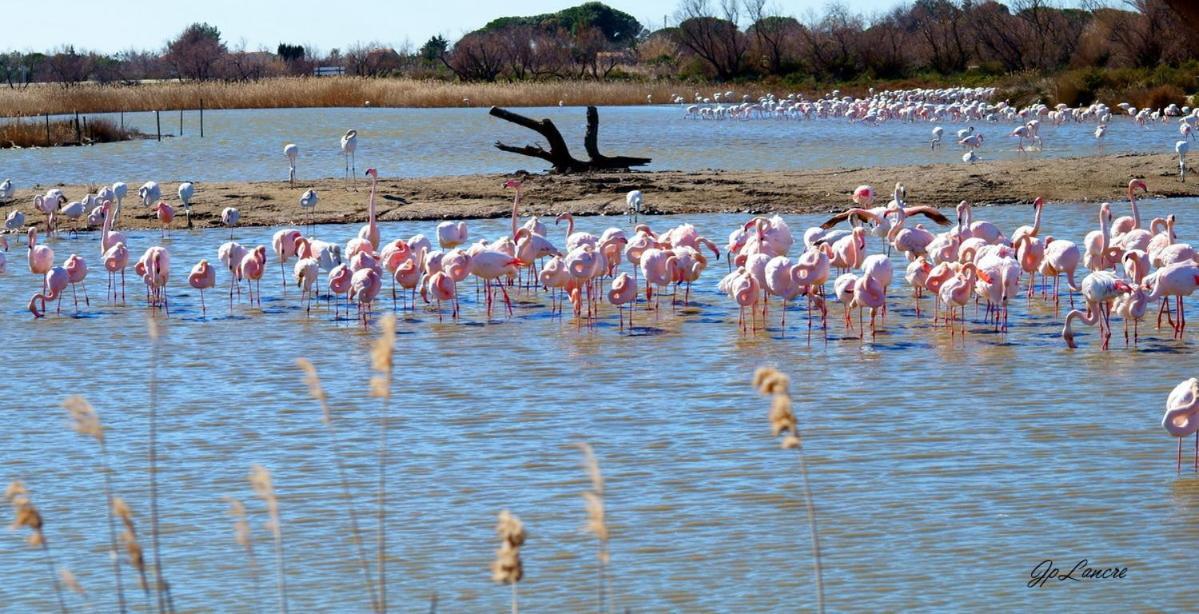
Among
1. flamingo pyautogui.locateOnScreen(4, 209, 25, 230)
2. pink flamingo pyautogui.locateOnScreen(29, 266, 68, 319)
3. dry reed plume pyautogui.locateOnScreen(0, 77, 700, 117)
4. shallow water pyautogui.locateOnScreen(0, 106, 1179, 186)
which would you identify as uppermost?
dry reed plume pyautogui.locateOnScreen(0, 77, 700, 117)

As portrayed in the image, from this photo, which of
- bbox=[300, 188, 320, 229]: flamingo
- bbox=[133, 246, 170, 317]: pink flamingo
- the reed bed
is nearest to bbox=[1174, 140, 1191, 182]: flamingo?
bbox=[300, 188, 320, 229]: flamingo

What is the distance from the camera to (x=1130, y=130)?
103 ft

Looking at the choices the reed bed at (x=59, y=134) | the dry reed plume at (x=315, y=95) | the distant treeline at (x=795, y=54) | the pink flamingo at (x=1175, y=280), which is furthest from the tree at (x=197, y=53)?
the pink flamingo at (x=1175, y=280)

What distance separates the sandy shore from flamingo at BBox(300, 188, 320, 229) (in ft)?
0.30

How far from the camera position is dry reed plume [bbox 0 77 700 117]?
41.6 metres

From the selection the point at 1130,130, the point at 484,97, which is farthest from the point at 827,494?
the point at 484,97

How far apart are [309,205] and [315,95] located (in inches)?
1306

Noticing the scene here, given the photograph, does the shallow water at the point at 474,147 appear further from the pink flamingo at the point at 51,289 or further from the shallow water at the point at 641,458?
the shallow water at the point at 641,458

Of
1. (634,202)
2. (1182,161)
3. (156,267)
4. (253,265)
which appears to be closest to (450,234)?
(253,265)

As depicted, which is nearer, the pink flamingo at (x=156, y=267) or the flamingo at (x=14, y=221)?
the pink flamingo at (x=156, y=267)

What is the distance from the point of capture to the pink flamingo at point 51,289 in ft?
36.1

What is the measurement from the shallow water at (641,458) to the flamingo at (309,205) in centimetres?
458

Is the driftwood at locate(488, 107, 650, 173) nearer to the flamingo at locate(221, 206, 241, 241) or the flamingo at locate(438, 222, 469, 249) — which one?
the flamingo at locate(221, 206, 241, 241)

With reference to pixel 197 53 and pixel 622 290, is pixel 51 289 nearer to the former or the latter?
pixel 622 290
